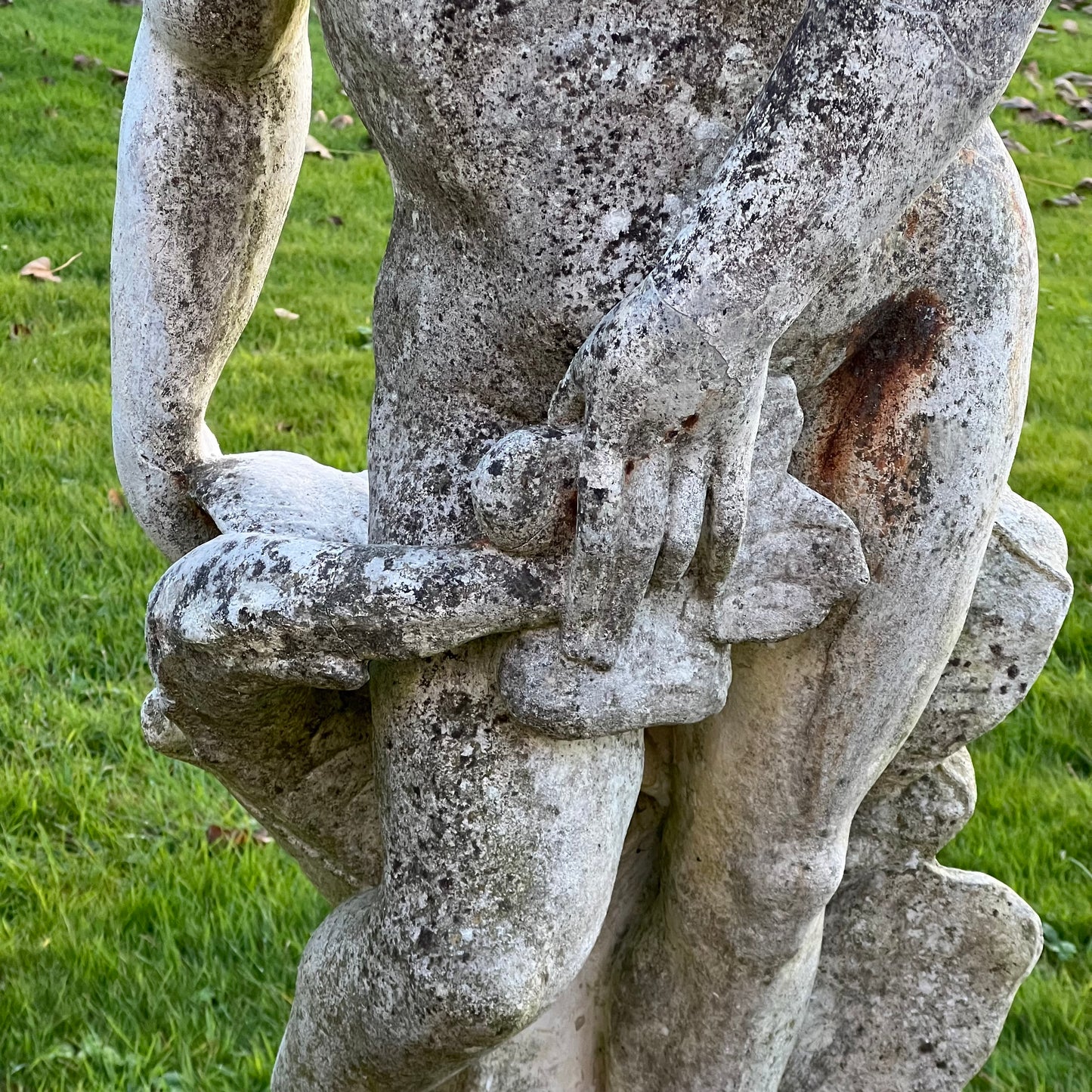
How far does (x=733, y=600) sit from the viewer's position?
1.40 m

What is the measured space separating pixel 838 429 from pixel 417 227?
0.44 meters

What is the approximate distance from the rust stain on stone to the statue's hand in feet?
0.61

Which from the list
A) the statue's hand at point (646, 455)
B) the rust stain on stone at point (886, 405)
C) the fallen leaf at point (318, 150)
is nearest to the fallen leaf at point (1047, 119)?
the fallen leaf at point (318, 150)

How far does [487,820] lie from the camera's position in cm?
141

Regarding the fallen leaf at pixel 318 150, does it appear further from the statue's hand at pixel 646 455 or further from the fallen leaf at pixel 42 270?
the statue's hand at pixel 646 455

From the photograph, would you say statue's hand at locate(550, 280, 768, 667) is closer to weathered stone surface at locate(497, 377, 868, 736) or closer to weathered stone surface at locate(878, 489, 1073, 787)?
weathered stone surface at locate(497, 377, 868, 736)

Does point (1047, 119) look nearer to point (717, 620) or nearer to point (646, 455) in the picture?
point (717, 620)

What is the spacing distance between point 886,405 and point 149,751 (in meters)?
2.09

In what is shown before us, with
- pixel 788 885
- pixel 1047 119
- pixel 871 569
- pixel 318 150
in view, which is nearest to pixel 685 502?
pixel 871 569

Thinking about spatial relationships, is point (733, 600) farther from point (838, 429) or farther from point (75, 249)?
point (75, 249)

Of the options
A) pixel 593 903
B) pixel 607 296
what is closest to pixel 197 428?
pixel 607 296

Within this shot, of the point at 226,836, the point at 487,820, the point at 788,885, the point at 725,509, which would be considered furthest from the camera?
the point at 226,836

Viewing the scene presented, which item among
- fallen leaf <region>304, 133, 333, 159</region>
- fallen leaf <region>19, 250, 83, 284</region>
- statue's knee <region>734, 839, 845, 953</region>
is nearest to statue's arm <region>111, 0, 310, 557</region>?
statue's knee <region>734, 839, 845, 953</region>

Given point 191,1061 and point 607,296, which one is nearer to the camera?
point 607,296
